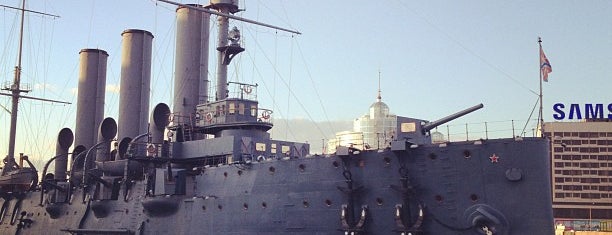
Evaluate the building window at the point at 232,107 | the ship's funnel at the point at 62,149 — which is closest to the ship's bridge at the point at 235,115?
the building window at the point at 232,107

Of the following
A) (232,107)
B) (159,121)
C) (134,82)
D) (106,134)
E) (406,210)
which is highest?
(134,82)

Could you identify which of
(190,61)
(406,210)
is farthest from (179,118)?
(406,210)

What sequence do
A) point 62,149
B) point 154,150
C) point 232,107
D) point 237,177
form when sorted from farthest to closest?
point 62,149, point 154,150, point 232,107, point 237,177

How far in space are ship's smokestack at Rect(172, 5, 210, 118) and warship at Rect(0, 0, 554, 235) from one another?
0.23 feet

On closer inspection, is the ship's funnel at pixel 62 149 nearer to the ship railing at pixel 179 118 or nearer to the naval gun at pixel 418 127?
the ship railing at pixel 179 118

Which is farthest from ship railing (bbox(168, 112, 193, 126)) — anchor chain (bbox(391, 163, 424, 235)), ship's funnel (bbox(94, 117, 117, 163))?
anchor chain (bbox(391, 163, 424, 235))

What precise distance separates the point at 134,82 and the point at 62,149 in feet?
25.6

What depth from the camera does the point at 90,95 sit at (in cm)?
4666

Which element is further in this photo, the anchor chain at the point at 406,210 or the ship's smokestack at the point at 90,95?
the ship's smokestack at the point at 90,95

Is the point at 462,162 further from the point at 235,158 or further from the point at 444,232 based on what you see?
the point at 235,158

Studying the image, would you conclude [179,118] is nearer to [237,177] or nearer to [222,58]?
[222,58]

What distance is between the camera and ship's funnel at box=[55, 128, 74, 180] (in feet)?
144

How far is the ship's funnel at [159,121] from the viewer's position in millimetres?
32750

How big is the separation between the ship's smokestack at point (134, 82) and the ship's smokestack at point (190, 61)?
18.3 ft
